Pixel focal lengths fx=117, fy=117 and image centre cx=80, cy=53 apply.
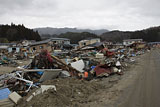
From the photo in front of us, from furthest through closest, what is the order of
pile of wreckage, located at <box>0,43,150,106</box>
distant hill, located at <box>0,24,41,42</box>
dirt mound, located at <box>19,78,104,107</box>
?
distant hill, located at <box>0,24,41,42</box>
pile of wreckage, located at <box>0,43,150,106</box>
dirt mound, located at <box>19,78,104,107</box>

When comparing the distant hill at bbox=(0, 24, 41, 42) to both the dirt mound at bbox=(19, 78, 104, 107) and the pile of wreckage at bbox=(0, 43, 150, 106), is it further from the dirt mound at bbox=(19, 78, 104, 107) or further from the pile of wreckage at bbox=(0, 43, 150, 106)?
the dirt mound at bbox=(19, 78, 104, 107)

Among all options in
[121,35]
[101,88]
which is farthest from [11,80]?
[121,35]

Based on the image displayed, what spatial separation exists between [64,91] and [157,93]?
347cm

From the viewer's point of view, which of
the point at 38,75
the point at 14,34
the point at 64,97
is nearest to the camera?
the point at 64,97

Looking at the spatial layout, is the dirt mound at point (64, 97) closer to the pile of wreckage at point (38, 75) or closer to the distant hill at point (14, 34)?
the pile of wreckage at point (38, 75)

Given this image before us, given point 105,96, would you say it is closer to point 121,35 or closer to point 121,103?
point 121,103

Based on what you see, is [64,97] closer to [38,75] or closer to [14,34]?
[38,75]

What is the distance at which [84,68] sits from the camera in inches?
344

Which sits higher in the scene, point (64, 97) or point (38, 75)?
point (38, 75)

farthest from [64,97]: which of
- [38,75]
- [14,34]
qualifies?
[14,34]

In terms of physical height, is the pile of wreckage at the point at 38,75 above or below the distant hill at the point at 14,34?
below

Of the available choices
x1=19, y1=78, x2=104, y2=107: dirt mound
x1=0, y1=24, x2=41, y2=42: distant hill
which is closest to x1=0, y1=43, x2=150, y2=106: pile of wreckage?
x1=19, y1=78, x2=104, y2=107: dirt mound

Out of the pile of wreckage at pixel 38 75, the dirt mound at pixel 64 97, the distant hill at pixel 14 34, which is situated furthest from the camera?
the distant hill at pixel 14 34

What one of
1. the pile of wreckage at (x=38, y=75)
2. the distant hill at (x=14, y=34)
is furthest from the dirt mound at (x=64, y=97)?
the distant hill at (x=14, y=34)
